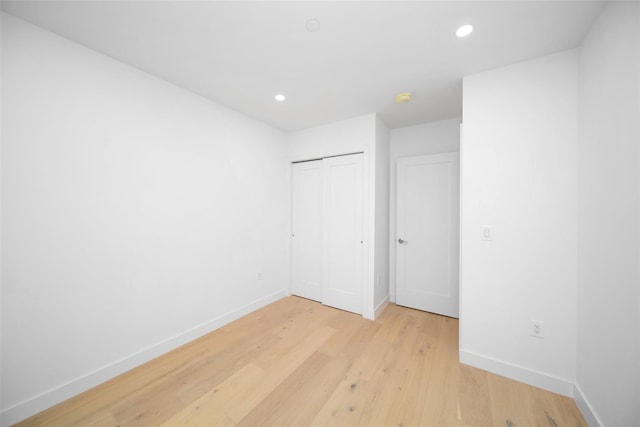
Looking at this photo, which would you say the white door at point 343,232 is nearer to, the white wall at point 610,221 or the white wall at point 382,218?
the white wall at point 382,218

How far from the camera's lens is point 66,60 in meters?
1.60

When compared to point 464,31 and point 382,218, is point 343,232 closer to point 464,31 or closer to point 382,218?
point 382,218

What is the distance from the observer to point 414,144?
318 cm

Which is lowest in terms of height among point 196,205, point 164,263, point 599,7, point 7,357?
point 7,357

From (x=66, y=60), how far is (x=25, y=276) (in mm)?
1518

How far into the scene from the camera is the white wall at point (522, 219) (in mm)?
1653

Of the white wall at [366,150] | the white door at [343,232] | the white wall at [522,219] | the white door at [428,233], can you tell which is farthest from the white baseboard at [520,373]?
the white door at [343,232]

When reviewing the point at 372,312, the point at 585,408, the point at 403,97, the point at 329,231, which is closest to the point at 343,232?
the point at 329,231

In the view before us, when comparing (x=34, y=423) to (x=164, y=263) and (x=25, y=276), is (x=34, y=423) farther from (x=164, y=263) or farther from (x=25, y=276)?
(x=164, y=263)

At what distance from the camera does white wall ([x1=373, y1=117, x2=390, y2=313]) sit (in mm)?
2889

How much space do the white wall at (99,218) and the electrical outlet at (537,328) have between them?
2.91 m

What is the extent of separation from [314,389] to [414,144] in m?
3.10

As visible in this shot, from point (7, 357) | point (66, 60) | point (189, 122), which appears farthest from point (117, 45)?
point (7, 357)

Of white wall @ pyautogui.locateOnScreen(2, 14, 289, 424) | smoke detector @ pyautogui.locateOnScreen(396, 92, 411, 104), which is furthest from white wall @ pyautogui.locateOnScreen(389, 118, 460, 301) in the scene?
white wall @ pyautogui.locateOnScreen(2, 14, 289, 424)
